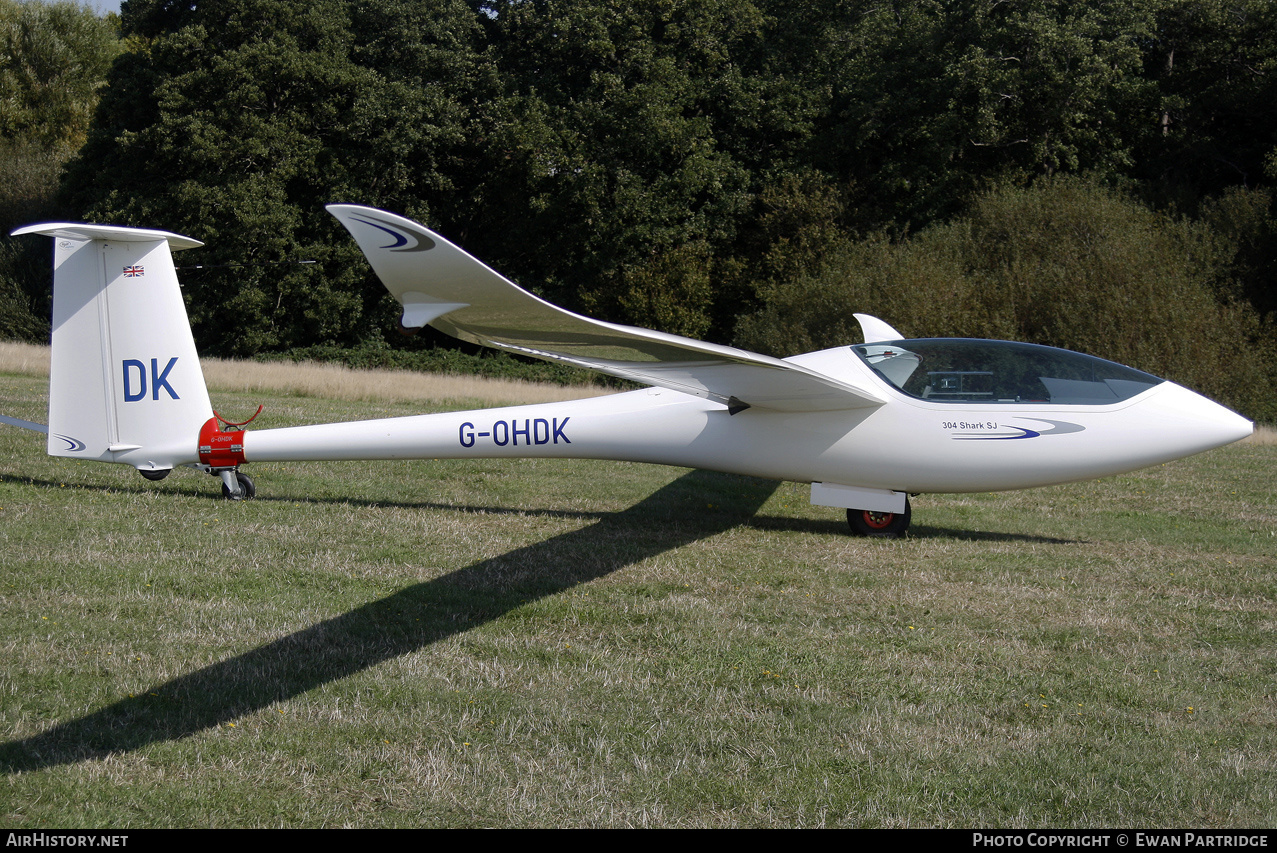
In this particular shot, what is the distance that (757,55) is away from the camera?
39656mm

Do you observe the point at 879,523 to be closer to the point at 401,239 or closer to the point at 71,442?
the point at 401,239

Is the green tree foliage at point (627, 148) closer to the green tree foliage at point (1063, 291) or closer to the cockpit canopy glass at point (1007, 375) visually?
the green tree foliage at point (1063, 291)

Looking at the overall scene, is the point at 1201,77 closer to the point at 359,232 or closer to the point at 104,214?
the point at 359,232

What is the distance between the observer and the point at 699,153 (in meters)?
35.8

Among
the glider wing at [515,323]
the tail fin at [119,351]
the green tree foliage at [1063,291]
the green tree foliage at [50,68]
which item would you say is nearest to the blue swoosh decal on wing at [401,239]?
the glider wing at [515,323]

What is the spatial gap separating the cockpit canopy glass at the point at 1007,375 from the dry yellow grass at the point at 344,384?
1248 centimetres

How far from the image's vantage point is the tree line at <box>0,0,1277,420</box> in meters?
29.7

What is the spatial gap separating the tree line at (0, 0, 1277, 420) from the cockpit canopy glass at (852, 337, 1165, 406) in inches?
733


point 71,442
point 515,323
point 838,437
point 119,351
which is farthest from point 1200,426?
point 71,442

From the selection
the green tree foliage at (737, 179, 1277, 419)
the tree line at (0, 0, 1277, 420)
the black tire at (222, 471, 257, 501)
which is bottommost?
the black tire at (222, 471, 257, 501)

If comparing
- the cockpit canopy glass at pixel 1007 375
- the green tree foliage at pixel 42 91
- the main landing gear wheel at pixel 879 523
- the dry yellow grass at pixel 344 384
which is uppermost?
the green tree foliage at pixel 42 91

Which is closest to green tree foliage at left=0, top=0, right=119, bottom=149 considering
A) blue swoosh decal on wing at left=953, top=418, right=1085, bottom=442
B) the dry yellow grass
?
the dry yellow grass

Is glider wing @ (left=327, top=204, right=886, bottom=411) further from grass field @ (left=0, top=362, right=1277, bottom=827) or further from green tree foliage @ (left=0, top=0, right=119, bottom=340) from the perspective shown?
green tree foliage @ (left=0, top=0, right=119, bottom=340)

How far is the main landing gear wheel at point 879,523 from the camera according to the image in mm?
8266
